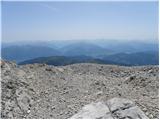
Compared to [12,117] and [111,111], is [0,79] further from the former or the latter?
[111,111]

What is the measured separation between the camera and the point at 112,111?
752 centimetres

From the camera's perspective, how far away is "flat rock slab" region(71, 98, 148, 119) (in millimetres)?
7395

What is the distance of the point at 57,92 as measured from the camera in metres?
9.90

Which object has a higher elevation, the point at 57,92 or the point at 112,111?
the point at 57,92

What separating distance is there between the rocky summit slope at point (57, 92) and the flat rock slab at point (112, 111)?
0.43 m

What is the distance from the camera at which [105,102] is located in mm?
8078

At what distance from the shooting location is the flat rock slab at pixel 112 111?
7.39 meters

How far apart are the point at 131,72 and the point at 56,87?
16.2 feet

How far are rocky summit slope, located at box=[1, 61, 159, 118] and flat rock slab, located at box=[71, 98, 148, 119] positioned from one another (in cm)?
43

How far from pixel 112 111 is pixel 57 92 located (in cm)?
283

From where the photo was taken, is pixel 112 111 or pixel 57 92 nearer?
pixel 112 111

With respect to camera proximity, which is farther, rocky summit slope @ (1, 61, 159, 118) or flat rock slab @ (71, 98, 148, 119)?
rocky summit slope @ (1, 61, 159, 118)

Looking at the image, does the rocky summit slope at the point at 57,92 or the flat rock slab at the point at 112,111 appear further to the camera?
the rocky summit slope at the point at 57,92

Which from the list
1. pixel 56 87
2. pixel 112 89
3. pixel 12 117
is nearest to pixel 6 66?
pixel 56 87
